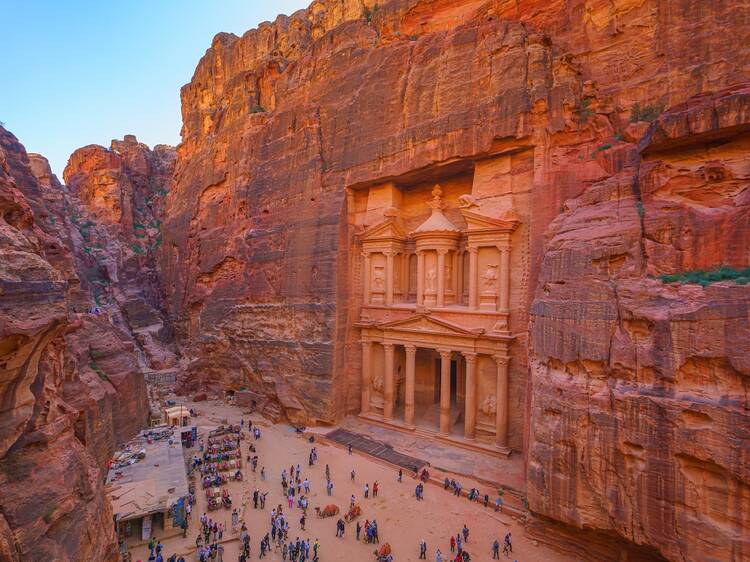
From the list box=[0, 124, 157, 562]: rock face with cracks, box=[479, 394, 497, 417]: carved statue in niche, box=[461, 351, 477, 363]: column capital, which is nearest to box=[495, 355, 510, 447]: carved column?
box=[479, 394, 497, 417]: carved statue in niche

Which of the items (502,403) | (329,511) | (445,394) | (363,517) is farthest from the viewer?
(445,394)

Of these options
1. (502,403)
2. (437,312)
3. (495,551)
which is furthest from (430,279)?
(495,551)

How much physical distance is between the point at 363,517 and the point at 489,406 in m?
7.78

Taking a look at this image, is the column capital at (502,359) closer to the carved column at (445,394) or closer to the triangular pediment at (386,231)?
the carved column at (445,394)

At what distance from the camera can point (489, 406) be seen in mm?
18844

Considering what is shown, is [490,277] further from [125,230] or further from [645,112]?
[125,230]

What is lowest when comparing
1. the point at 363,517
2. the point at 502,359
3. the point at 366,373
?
the point at 363,517

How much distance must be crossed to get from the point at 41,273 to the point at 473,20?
22.1 metres

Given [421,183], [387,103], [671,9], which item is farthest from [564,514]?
[387,103]

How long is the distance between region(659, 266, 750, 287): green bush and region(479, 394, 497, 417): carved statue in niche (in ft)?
32.0

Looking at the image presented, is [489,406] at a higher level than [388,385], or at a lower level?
lower

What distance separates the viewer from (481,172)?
762 inches

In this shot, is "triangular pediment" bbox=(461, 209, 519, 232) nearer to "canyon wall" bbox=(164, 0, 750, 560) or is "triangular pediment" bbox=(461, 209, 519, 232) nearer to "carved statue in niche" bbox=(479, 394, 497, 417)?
"canyon wall" bbox=(164, 0, 750, 560)

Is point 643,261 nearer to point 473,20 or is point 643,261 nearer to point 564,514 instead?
point 564,514
